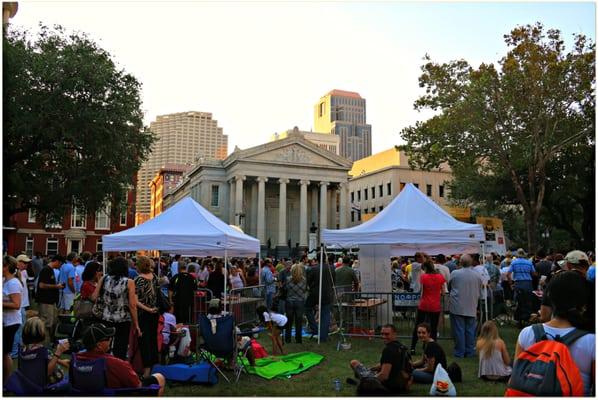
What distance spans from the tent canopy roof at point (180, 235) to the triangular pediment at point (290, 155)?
5339 centimetres

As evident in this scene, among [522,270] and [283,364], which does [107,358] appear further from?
[522,270]

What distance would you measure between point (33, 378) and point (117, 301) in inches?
63.7

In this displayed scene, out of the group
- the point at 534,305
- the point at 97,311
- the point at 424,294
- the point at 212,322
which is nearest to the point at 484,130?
the point at 534,305

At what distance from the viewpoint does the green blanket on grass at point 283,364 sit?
8.37m

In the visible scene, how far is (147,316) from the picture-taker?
7484 mm

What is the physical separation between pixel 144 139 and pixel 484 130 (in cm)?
1671

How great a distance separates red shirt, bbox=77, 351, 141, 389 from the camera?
516 centimetres

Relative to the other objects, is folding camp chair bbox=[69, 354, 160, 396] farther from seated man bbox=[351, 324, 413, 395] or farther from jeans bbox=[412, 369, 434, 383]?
jeans bbox=[412, 369, 434, 383]

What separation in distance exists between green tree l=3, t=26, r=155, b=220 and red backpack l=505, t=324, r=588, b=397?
2164 cm

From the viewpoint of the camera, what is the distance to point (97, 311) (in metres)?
7.05

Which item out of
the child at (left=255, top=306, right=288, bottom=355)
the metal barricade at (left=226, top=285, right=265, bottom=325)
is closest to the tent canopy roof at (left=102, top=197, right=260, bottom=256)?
the metal barricade at (left=226, top=285, right=265, bottom=325)

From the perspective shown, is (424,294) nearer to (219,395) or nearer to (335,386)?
(335,386)

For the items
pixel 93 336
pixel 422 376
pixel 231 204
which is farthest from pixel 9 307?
pixel 231 204

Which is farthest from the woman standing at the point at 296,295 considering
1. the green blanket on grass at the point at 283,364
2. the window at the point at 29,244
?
the window at the point at 29,244
